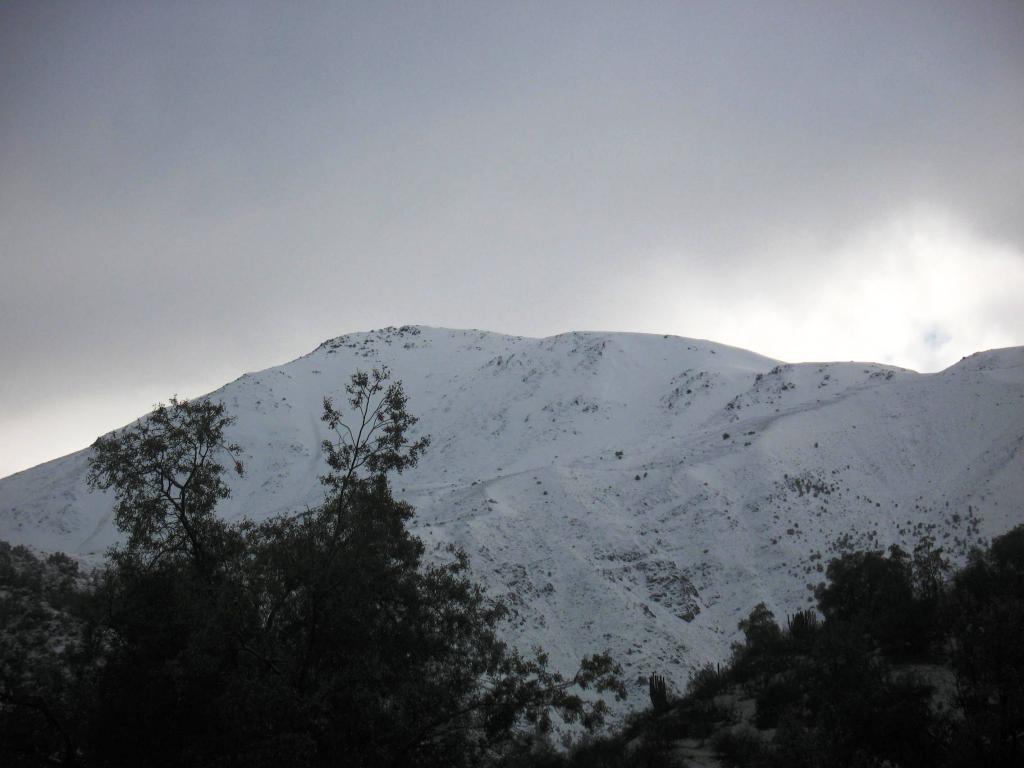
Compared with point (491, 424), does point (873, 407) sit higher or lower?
lower

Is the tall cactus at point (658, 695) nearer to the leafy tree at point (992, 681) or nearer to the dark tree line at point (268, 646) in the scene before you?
the dark tree line at point (268, 646)

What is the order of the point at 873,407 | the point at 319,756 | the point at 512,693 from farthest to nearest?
the point at 873,407, the point at 512,693, the point at 319,756

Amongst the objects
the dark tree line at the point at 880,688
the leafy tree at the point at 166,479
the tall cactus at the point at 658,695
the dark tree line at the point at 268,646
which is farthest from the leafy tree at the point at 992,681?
the leafy tree at the point at 166,479

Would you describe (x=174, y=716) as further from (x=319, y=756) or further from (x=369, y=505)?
(x=369, y=505)

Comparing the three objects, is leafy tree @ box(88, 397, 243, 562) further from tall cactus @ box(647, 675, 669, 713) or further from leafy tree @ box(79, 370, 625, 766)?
tall cactus @ box(647, 675, 669, 713)

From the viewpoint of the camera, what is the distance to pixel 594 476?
157ft

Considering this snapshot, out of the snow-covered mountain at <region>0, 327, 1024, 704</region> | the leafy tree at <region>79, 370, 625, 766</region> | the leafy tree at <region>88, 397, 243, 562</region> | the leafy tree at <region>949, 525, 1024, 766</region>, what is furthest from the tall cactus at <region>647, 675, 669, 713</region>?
the leafy tree at <region>88, 397, 243, 562</region>

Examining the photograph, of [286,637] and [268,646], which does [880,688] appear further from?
[286,637]

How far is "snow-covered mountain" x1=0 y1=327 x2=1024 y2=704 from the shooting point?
34.7 meters

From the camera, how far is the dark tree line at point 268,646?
1230 centimetres

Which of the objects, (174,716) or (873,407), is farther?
(873,407)

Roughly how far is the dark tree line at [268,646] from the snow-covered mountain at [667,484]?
16709mm

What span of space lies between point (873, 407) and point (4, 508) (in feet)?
255

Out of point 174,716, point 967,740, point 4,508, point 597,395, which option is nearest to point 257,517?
point 4,508
